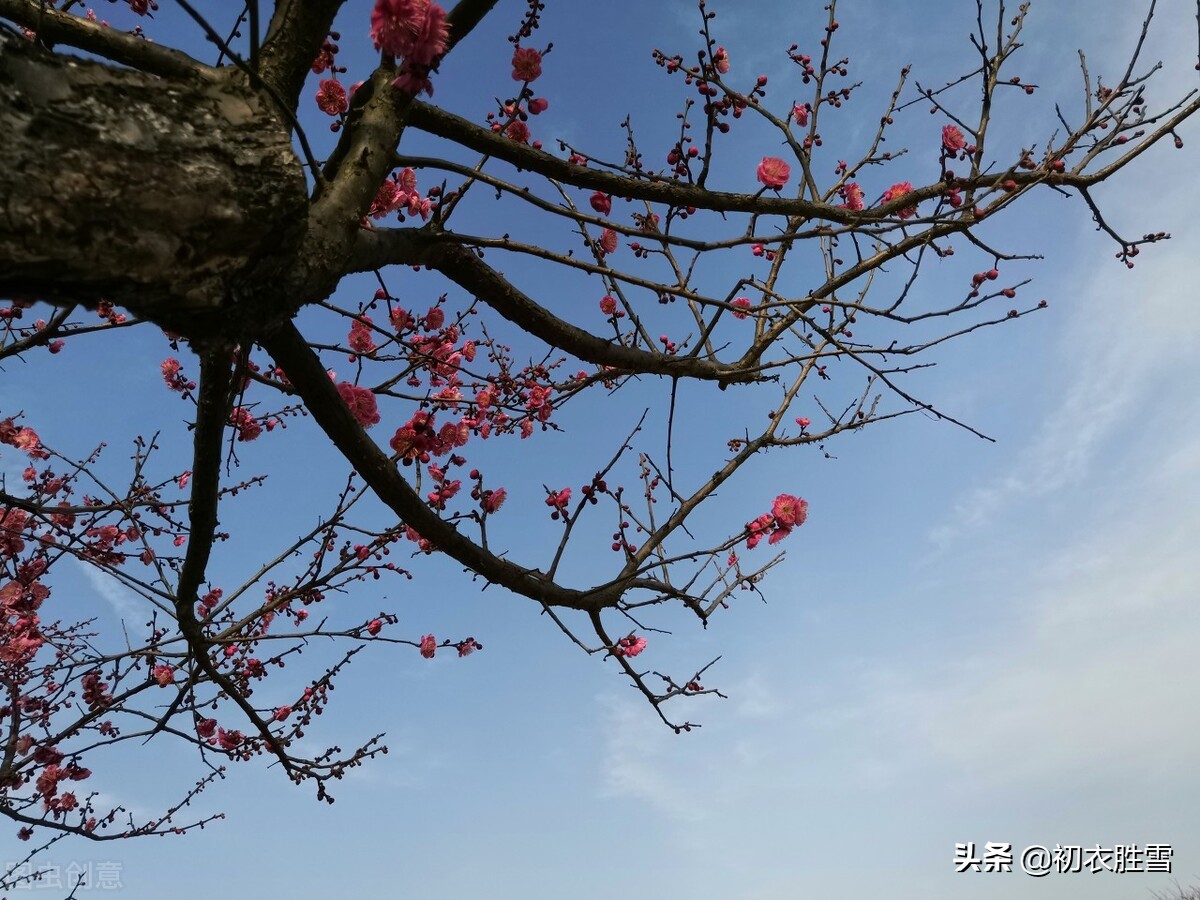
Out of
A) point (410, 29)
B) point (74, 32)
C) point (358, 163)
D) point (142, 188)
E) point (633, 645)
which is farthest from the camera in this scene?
point (633, 645)

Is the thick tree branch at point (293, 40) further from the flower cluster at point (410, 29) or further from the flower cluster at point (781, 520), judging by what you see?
the flower cluster at point (781, 520)

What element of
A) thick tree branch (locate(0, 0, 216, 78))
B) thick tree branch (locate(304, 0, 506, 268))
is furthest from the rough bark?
thick tree branch (locate(0, 0, 216, 78))

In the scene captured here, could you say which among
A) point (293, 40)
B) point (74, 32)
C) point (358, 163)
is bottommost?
point (358, 163)

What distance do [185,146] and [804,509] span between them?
3295mm

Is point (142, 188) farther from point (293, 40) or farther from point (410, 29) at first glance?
point (293, 40)

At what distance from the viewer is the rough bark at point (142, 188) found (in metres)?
1.05

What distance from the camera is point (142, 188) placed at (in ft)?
3.75

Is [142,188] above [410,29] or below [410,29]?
below

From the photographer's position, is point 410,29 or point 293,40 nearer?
point 410,29

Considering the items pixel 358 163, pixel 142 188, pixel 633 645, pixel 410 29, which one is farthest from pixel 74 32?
pixel 633 645

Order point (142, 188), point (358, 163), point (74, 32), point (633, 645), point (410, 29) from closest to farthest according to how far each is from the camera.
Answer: point (142, 188)
point (410, 29)
point (358, 163)
point (74, 32)
point (633, 645)

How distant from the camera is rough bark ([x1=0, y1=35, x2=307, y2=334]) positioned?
1.05 m

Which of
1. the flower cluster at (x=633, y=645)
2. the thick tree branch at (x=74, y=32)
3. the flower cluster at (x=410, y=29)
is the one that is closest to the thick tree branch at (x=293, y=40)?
the flower cluster at (x=410, y=29)

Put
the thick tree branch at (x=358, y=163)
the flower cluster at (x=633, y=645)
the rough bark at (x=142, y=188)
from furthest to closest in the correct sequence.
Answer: the flower cluster at (x=633, y=645)
the thick tree branch at (x=358, y=163)
the rough bark at (x=142, y=188)
